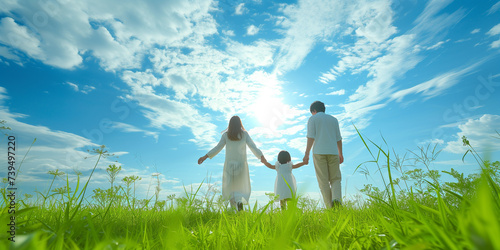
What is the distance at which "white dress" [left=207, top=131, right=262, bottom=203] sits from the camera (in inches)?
291

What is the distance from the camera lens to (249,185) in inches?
300

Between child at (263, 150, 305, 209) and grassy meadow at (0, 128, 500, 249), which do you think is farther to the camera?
child at (263, 150, 305, 209)

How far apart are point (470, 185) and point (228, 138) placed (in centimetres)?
563

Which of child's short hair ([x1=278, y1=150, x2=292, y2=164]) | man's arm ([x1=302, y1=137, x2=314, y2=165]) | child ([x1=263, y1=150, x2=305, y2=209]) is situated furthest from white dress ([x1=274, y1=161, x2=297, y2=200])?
man's arm ([x1=302, y1=137, x2=314, y2=165])

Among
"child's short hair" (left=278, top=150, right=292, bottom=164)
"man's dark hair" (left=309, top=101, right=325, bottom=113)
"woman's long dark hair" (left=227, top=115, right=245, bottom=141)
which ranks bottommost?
"child's short hair" (left=278, top=150, right=292, bottom=164)

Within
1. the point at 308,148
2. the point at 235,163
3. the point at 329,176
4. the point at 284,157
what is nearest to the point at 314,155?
the point at 308,148

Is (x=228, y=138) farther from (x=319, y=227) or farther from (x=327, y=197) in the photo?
(x=319, y=227)

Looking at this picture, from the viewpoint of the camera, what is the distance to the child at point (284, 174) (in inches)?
319

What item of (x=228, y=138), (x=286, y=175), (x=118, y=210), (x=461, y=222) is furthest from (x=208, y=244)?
(x=286, y=175)

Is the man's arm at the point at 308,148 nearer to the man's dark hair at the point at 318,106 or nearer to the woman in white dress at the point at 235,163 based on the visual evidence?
the man's dark hair at the point at 318,106


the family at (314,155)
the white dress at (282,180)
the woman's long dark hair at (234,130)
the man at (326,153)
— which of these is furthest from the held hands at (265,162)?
the man at (326,153)

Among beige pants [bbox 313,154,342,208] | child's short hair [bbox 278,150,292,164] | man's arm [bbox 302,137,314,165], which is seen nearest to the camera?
beige pants [bbox 313,154,342,208]

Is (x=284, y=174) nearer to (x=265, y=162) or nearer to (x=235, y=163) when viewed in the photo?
(x=265, y=162)

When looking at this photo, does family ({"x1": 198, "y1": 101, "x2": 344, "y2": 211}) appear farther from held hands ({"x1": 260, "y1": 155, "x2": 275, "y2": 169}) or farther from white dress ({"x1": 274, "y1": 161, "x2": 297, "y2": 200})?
white dress ({"x1": 274, "y1": 161, "x2": 297, "y2": 200})
